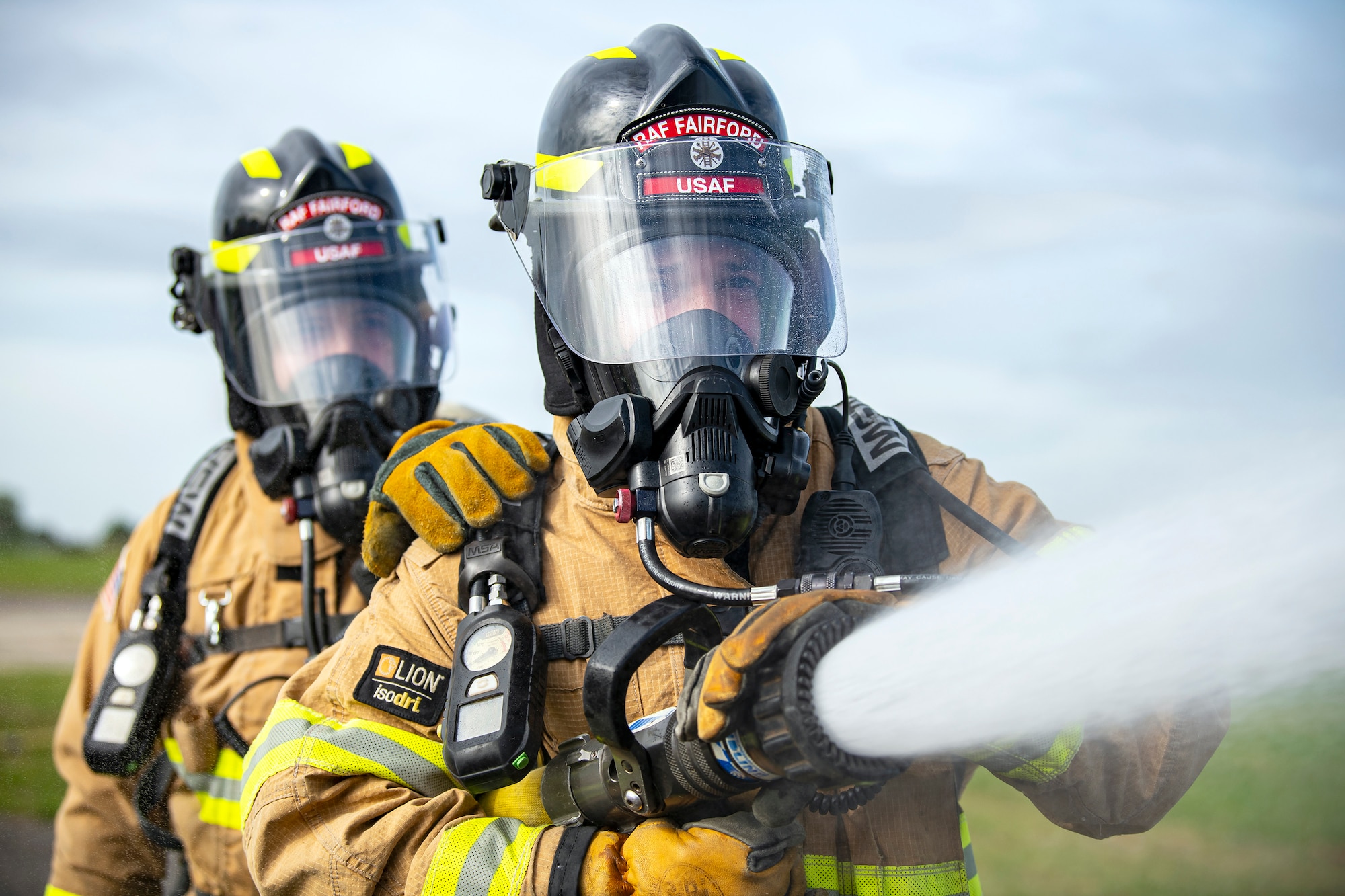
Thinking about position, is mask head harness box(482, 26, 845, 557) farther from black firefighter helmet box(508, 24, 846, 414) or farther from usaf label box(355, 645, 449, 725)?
usaf label box(355, 645, 449, 725)

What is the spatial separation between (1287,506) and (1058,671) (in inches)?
13.5

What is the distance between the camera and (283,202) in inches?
157

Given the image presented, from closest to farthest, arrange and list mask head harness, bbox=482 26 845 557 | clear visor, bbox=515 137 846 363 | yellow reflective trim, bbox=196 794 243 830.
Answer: mask head harness, bbox=482 26 845 557 → clear visor, bbox=515 137 846 363 → yellow reflective trim, bbox=196 794 243 830

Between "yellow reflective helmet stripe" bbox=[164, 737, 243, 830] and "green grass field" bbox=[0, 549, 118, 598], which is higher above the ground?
"green grass field" bbox=[0, 549, 118, 598]

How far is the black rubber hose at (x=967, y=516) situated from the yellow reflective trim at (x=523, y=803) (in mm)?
885

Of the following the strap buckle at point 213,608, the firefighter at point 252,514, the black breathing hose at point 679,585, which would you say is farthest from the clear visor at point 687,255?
the strap buckle at point 213,608

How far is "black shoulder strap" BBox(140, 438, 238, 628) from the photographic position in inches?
133

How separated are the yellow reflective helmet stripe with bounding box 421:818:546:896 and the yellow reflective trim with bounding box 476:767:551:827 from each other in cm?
12

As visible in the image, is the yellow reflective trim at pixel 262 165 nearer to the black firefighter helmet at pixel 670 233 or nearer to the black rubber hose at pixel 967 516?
the black firefighter helmet at pixel 670 233

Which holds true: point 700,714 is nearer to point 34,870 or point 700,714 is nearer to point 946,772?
point 946,772

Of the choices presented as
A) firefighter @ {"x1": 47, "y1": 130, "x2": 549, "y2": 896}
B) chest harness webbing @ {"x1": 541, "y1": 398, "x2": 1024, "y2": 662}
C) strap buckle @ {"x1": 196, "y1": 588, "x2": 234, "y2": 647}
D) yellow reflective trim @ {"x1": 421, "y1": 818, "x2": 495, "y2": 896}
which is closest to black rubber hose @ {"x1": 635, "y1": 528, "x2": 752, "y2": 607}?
chest harness webbing @ {"x1": 541, "y1": 398, "x2": 1024, "y2": 662}

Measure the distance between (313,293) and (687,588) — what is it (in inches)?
98.8

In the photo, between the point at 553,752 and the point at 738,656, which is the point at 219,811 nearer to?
the point at 553,752

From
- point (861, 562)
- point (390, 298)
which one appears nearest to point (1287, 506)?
point (861, 562)
